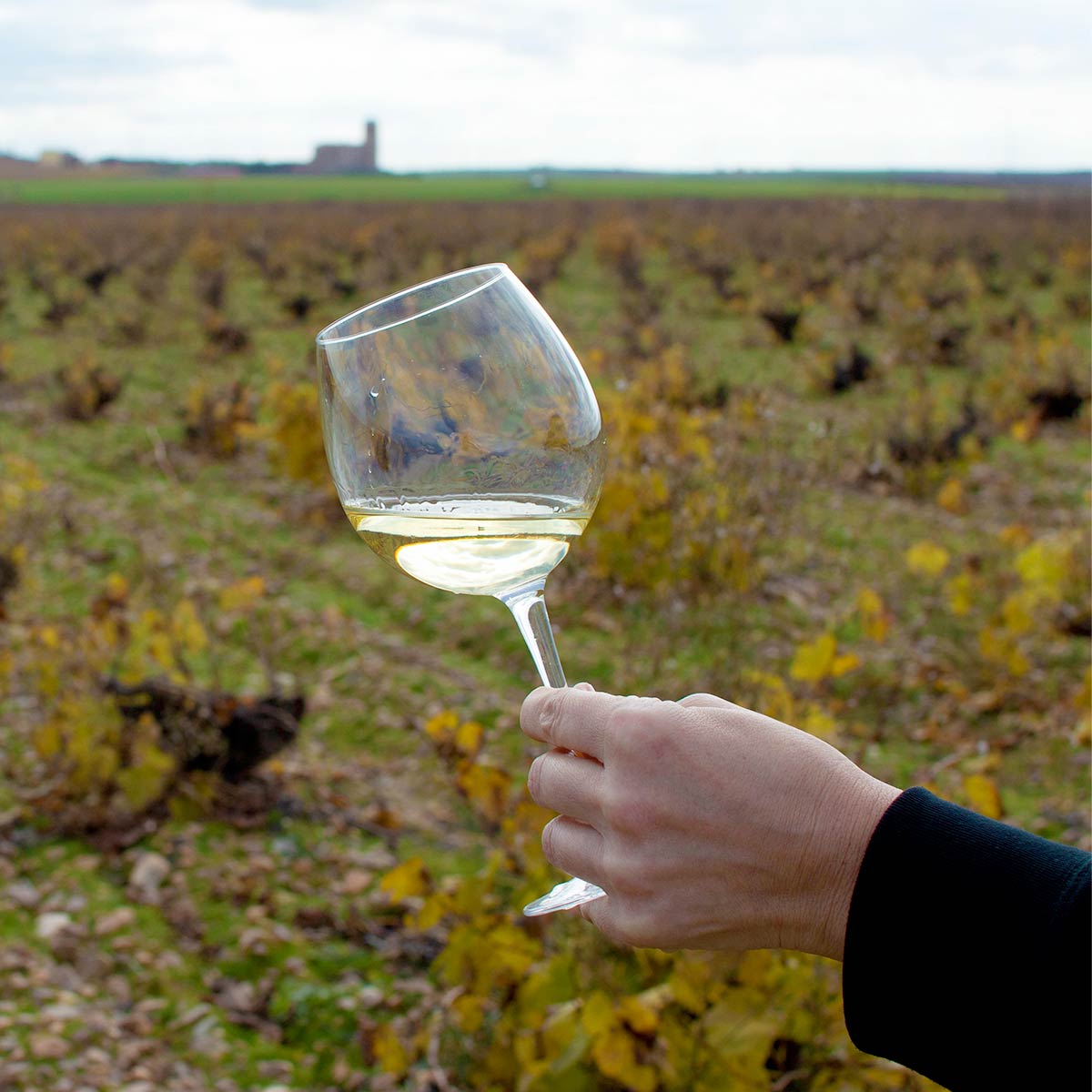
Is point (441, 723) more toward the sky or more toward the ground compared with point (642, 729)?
more toward the ground

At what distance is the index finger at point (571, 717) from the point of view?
0.91 meters

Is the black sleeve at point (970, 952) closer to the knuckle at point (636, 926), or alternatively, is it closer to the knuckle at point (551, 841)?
the knuckle at point (636, 926)

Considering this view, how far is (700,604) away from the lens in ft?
13.4

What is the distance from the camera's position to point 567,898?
984 mm

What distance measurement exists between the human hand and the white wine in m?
0.13

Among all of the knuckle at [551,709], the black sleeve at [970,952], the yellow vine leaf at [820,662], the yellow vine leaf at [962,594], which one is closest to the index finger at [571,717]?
the knuckle at [551,709]

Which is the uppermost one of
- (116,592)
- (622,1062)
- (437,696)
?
(116,592)

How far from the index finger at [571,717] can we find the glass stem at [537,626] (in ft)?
0.14

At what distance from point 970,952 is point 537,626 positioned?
454 millimetres

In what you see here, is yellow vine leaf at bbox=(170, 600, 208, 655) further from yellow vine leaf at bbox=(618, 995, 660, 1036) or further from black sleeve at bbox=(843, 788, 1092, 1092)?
black sleeve at bbox=(843, 788, 1092, 1092)

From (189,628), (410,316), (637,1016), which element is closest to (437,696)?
(189,628)

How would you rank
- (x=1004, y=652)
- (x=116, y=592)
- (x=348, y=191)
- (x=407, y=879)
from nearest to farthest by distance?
(x=407, y=879), (x=116, y=592), (x=1004, y=652), (x=348, y=191)

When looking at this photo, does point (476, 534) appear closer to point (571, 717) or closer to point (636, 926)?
point (571, 717)

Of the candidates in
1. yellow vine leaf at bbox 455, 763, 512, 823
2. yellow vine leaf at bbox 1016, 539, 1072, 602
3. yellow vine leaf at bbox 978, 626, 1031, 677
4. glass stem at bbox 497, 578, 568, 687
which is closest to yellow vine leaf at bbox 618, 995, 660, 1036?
yellow vine leaf at bbox 455, 763, 512, 823
